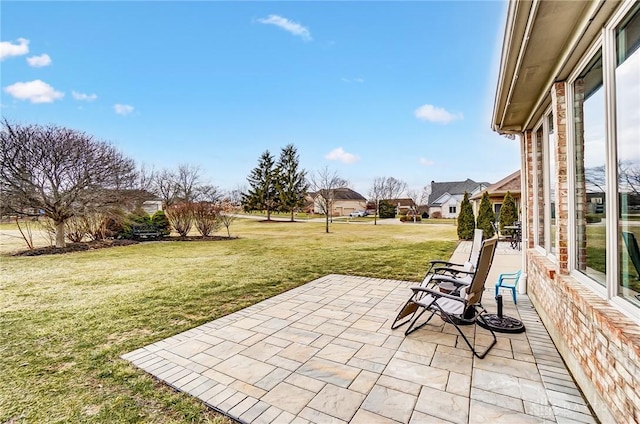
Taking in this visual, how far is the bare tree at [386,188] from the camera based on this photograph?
41531 millimetres

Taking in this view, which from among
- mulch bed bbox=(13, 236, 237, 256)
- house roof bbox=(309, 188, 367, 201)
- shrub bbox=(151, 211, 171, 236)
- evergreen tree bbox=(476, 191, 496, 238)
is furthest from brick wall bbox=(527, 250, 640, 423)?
house roof bbox=(309, 188, 367, 201)

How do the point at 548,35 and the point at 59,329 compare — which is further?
the point at 59,329

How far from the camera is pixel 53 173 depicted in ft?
37.0

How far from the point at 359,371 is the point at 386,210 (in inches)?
1462

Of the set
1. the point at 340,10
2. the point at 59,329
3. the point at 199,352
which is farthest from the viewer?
the point at 340,10

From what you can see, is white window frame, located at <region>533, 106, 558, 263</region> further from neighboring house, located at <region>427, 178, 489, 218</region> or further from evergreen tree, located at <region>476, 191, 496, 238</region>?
neighboring house, located at <region>427, 178, 489, 218</region>

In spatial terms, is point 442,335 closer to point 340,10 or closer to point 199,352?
point 199,352

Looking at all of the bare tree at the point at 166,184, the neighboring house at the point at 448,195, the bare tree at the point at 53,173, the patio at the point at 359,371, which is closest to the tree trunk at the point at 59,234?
the bare tree at the point at 53,173

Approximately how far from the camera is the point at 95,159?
478 inches

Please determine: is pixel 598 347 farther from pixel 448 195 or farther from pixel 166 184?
pixel 448 195

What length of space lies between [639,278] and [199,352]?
347 cm

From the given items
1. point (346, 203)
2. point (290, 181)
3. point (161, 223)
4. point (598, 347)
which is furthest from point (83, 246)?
point (346, 203)

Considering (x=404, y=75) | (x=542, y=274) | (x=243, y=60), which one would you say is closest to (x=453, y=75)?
(x=404, y=75)

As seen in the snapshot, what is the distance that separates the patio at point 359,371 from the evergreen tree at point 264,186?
3024 centimetres
